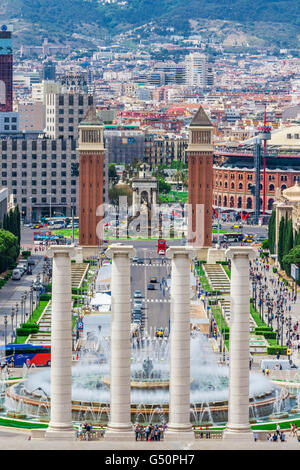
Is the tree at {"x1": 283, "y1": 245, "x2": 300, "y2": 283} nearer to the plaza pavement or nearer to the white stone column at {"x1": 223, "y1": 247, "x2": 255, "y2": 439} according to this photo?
the white stone column at {"x1": 223, "y1": 247, "x2": 255, "y2": 439}

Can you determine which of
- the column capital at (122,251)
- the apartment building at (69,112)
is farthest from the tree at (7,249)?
the column capital at (122,251)

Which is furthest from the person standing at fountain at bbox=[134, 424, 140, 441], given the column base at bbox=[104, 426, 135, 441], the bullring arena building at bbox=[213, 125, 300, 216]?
the bullring arena building at bbox=[213, 125, 300, 216]

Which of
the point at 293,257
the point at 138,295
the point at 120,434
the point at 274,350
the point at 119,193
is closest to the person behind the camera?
the point at 120,434

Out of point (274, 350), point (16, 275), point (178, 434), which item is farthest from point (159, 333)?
point (178, 434)

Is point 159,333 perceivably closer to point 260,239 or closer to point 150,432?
point 150,432

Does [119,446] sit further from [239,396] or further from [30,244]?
[30,244]
